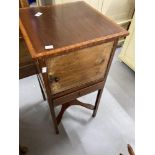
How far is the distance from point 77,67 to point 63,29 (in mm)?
205

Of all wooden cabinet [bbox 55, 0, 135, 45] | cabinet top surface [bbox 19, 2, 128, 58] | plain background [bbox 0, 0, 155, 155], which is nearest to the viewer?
plain background [bbox 0, 0, 155, 155]

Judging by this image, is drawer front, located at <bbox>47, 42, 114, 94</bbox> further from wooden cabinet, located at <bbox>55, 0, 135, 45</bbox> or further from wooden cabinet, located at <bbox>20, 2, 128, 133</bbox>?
wooden cabinet, located at <bbox>55, 0, 135, 45</bbox>

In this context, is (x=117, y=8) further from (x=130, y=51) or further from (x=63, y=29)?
(x=63, y=29)

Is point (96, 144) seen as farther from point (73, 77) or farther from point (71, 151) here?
point (73, 77)

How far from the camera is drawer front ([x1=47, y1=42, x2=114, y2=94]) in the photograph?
0.81m

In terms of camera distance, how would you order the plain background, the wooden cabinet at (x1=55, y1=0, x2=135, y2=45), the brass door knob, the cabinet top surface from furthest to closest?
the wooden cabinet at (x1=55, y1=0, x2=135, y2=45) < the brass door knob < the cabinet top surface < the plain background

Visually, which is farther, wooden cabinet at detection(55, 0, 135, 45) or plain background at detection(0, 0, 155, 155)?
wooden cabinet at detection(55, 0, 135, 45)

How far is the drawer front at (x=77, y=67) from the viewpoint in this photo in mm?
810

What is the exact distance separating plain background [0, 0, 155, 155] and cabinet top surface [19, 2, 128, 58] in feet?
0.30

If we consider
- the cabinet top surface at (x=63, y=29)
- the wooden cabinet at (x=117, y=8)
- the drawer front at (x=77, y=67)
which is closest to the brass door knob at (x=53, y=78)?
the drawer front at (x=77, y=67)

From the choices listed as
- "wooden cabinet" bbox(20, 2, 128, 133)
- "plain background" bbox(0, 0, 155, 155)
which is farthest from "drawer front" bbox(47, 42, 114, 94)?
"plain background" bbox(0, 0, 155, 155)
